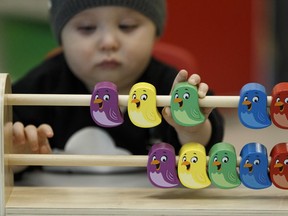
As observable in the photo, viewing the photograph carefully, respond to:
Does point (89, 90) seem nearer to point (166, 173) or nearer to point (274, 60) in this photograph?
point (166, 173)

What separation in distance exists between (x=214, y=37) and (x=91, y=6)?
4.17 feet

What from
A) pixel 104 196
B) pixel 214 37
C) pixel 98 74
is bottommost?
pixel 104 196

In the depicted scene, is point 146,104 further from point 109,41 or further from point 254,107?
point 109,41

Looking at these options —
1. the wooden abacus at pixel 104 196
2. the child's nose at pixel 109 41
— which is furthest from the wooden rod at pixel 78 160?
the child's nose at pixel 109 41

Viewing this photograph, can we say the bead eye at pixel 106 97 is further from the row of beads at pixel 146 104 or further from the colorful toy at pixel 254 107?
the colorful toy at pixel 254 107

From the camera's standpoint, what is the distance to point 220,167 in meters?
0.64

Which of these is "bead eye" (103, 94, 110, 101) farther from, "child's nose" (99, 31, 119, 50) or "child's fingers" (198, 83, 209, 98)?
"child's nose" (99, 31, 119, 50)

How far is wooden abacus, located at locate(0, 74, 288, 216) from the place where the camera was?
0.63m

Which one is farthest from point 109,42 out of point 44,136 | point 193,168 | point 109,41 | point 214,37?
point 214,37

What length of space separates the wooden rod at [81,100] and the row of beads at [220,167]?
0.05 metres

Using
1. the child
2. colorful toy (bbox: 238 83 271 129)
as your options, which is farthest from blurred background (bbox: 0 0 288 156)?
colorful toy (bbox: 238 83 271 129)

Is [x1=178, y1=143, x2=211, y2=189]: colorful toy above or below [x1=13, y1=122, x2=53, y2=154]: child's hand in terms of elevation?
below

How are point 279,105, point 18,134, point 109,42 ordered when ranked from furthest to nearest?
point 109,42 < point 18,134 < point 279,105

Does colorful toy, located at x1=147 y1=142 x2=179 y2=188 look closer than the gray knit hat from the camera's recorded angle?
Yes
